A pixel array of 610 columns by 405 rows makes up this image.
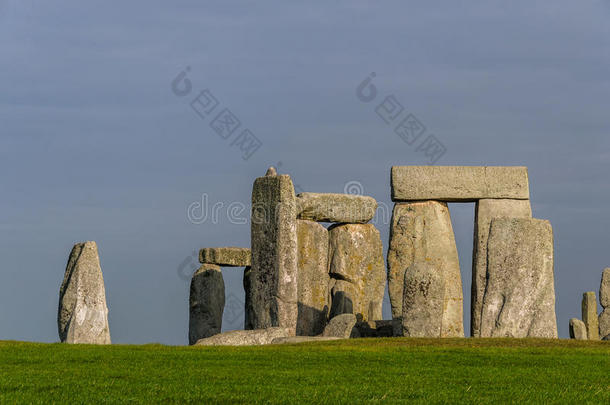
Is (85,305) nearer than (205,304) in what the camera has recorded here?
Yes

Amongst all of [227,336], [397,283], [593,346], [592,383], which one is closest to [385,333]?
[397,283]

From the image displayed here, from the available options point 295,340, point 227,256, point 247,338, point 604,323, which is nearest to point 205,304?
point 227,256

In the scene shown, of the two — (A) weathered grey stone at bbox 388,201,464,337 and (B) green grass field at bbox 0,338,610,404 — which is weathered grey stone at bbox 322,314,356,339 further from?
(A) weathered grey stone at bbox 388,201,464,337

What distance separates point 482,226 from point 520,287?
408 centimetres

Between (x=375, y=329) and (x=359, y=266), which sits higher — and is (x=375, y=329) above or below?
below

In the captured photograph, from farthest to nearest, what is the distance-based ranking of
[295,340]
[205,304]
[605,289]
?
[605,289] → [205,304] → [295,340]

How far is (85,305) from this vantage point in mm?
20172

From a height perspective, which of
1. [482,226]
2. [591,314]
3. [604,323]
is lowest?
[604,323]

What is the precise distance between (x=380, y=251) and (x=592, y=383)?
14.9 metres

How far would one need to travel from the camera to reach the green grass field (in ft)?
41.9

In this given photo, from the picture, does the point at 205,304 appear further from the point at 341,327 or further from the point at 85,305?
the point at 85,305

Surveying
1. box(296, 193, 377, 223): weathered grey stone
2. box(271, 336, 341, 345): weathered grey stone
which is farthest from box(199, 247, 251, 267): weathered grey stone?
box(271, 336, 341, 345): weathered grey stone

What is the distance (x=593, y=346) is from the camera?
1975 cm

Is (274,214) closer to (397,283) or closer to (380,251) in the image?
(397,283)
